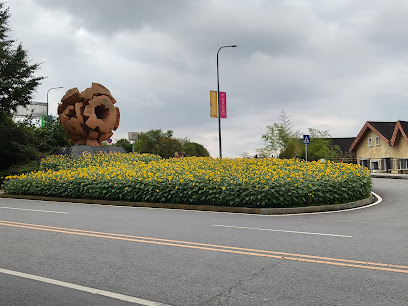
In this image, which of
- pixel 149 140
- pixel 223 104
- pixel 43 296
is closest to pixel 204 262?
pixel 43 296

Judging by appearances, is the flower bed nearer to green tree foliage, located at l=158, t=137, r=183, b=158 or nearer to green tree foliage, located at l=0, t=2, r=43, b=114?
green tree foliage, located at l=0, t=2, r=43, b=114

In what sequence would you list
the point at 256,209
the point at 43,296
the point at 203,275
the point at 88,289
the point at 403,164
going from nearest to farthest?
1. the point at 43,296
2. the point at 88,289
3. the point at 203,275
4. the point at 256,209
5. the point at 403,164

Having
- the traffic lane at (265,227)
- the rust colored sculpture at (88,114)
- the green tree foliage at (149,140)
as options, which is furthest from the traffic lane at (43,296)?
the green tree foliage at (149,140)

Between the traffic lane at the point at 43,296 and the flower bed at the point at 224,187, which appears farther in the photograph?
the flower bed at the point at 224,187

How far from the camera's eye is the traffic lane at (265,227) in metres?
7.14

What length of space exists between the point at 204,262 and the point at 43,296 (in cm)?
238

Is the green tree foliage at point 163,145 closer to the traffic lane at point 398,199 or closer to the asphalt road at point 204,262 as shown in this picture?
the traffic lane at point 398,199

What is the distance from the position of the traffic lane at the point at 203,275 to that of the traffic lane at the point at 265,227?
1078 mm

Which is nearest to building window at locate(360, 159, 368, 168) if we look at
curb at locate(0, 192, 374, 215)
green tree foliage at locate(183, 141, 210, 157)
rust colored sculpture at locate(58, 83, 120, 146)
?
rust colored sculpture at locate(58, 83, 120, 146)

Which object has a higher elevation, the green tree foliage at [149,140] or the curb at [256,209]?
the green tree foliage at [149,140]

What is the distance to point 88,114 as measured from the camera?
30578mm

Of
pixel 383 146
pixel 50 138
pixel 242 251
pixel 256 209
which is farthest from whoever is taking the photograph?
pixel 383 146

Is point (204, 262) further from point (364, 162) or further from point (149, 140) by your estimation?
point (149, 140)

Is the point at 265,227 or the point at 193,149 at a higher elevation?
the point at 193,149
